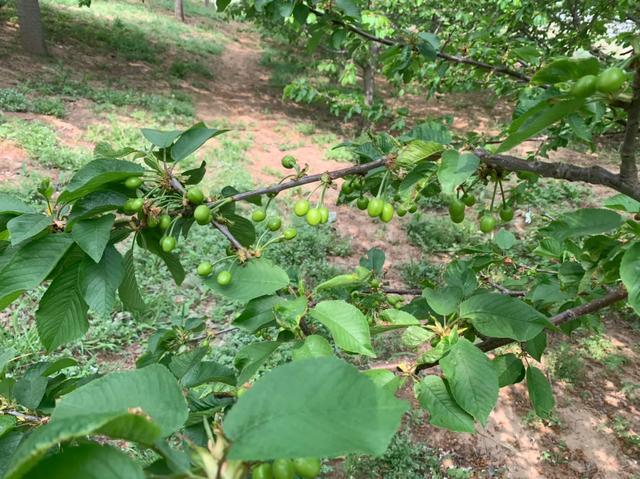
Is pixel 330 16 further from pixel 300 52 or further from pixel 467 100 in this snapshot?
pixel 300 52

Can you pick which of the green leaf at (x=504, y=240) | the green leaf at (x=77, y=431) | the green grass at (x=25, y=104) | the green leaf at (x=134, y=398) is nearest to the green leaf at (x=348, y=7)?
the green leaf at (x=504, y=240)

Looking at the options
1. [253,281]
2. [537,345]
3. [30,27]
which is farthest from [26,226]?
[30,27]

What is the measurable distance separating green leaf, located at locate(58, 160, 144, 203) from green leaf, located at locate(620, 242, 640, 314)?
3.54 feet

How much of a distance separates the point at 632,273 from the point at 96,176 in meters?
1.15

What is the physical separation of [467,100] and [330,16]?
13550mm

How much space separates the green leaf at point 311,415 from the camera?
43 cm

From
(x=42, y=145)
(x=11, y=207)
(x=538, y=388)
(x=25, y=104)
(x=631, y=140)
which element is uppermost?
(x=631, y=140)

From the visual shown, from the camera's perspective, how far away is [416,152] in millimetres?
1098

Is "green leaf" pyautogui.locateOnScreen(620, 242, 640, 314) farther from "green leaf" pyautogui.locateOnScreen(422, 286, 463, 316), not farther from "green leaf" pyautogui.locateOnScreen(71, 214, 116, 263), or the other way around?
"green leaf" pyautogui.locateOnScreen(71, 214, 116, 263)

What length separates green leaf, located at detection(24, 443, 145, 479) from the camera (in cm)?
41

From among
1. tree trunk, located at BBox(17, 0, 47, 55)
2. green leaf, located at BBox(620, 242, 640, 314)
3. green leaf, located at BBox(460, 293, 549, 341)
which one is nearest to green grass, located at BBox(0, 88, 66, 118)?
tree trunk, located at BBox(17, 0, 47, 55)

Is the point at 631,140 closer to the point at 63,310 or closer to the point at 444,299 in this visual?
the point at 444,299

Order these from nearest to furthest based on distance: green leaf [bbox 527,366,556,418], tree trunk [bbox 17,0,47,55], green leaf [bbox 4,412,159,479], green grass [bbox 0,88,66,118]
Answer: green leaf [bbox 4,412,159,479] → green leaf [bbox 527,366,556,418] → green grass [bbox 0,88,66,118] → tree trunk [bbox 17,0,47,55]

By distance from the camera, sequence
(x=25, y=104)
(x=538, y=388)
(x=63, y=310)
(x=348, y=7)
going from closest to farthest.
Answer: (x=63, y=310) < (x=538, y=388) < (x=348, y=7) < (x=25, y=104)
